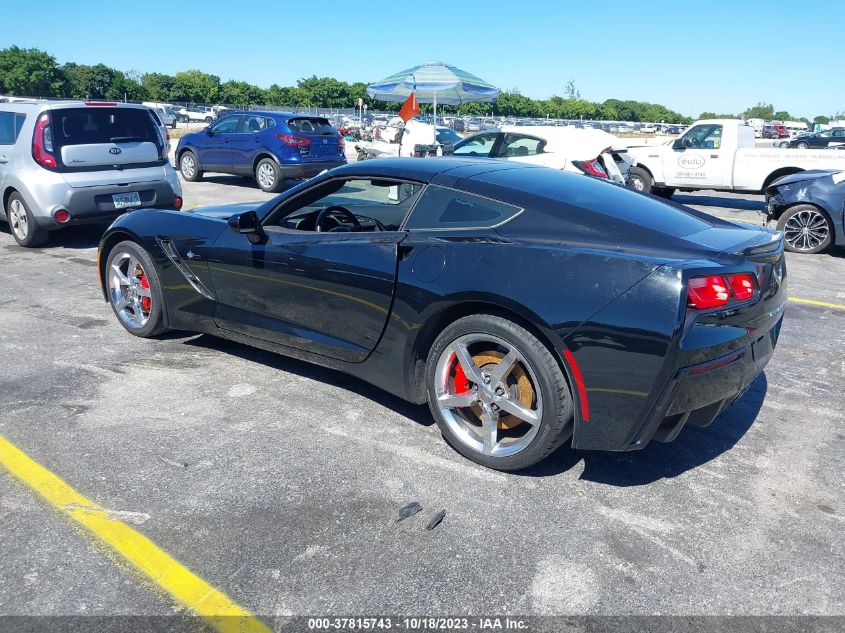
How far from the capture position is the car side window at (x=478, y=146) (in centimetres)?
1277

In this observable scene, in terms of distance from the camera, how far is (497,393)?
3.32 m

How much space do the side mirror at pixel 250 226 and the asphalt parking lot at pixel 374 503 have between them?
0.89 meters

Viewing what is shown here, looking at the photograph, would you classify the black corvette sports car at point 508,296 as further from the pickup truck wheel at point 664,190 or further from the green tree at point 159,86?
the green tree at point 159,86

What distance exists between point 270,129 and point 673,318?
12.7 metres

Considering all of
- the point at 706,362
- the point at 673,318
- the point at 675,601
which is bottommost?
the point at 675,601

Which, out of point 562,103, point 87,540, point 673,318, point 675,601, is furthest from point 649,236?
point 562,103

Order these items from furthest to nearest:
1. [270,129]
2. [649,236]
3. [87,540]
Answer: [270,129] < [649,236] < [87,540]

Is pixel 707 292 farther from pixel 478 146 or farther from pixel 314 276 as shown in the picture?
pixel 478 146

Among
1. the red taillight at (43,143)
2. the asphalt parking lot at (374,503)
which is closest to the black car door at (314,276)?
the asphalt parking lot at (374,503)

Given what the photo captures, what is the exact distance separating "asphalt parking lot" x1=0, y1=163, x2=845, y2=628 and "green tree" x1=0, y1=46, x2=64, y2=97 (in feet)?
271

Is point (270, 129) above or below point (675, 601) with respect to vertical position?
above

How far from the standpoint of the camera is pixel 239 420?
154 inches

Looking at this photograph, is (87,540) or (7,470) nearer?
(87,540)

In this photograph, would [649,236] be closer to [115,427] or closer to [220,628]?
[220,628]
